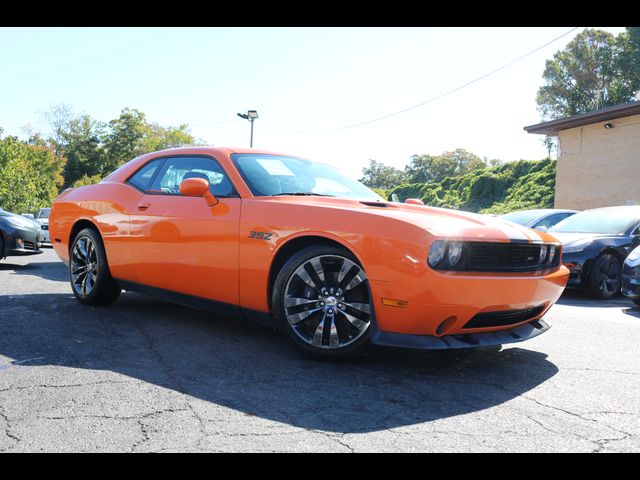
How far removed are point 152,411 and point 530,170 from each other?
99.1ft

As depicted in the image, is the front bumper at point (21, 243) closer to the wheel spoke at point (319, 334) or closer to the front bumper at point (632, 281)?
the wheel spoke at point (319, 334)

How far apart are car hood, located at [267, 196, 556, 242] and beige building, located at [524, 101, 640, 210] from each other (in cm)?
1665

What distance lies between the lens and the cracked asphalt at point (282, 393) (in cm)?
254

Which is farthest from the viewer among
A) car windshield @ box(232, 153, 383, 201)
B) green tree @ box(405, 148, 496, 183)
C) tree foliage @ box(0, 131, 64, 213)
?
green tree @ box(405, 148, 496, 183)

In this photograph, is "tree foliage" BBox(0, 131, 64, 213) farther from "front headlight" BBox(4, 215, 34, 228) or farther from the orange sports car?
the orange sports car

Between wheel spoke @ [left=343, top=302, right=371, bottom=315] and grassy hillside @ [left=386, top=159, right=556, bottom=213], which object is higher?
grassy hillside @ [left=386, top=159, right=556, bottom=213]

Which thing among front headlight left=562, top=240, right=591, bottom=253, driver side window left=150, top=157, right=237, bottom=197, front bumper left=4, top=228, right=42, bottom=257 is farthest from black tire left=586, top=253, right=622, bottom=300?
front bumper left=4, top=228, right=42, bottom=257

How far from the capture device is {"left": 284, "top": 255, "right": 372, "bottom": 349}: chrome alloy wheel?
144 inches

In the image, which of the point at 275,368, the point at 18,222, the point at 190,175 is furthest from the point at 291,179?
the point at 18,222

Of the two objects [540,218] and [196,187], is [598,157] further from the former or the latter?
[196,187]

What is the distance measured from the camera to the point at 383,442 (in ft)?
8.21

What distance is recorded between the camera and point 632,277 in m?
6.80

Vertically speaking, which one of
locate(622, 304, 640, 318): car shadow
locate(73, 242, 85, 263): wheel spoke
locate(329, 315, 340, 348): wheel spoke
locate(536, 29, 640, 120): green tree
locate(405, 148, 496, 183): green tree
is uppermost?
locate(536, 29, 640, 120): green tree

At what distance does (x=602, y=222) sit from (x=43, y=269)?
8.58 meters
